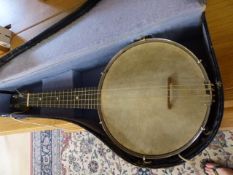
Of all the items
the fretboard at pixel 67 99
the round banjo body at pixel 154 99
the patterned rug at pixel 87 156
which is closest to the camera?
the round banjo body at pixel 154 99

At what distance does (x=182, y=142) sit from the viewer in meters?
0.67

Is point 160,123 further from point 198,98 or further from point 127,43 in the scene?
point 127,43

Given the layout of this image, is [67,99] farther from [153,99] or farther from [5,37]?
[5,37]

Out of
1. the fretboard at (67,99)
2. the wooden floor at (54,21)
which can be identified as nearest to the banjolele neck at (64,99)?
the fretboard at (67,99)

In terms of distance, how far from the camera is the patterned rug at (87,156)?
40.5 inches

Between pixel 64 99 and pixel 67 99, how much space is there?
0.5 inches

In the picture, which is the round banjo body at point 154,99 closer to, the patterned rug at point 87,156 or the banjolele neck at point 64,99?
the banjolele neck at point 64,99

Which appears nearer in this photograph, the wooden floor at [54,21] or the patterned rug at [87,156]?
the wooden floor at [54,21]

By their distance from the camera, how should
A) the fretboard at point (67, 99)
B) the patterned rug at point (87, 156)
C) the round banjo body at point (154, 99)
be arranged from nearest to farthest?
the round banjo body at point (154, 99)
the fretboard at point (67, 99)
the patterned rug at point (87, 156)

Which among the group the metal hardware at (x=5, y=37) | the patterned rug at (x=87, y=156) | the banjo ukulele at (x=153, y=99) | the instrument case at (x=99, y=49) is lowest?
the patterned rug at (x=87, y=156)

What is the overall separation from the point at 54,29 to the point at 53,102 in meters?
0.25

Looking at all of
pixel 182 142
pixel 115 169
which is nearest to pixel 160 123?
pixel 182 142

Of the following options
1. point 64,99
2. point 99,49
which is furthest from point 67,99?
point 99,49

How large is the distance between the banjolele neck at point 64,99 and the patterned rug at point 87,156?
42 cm
